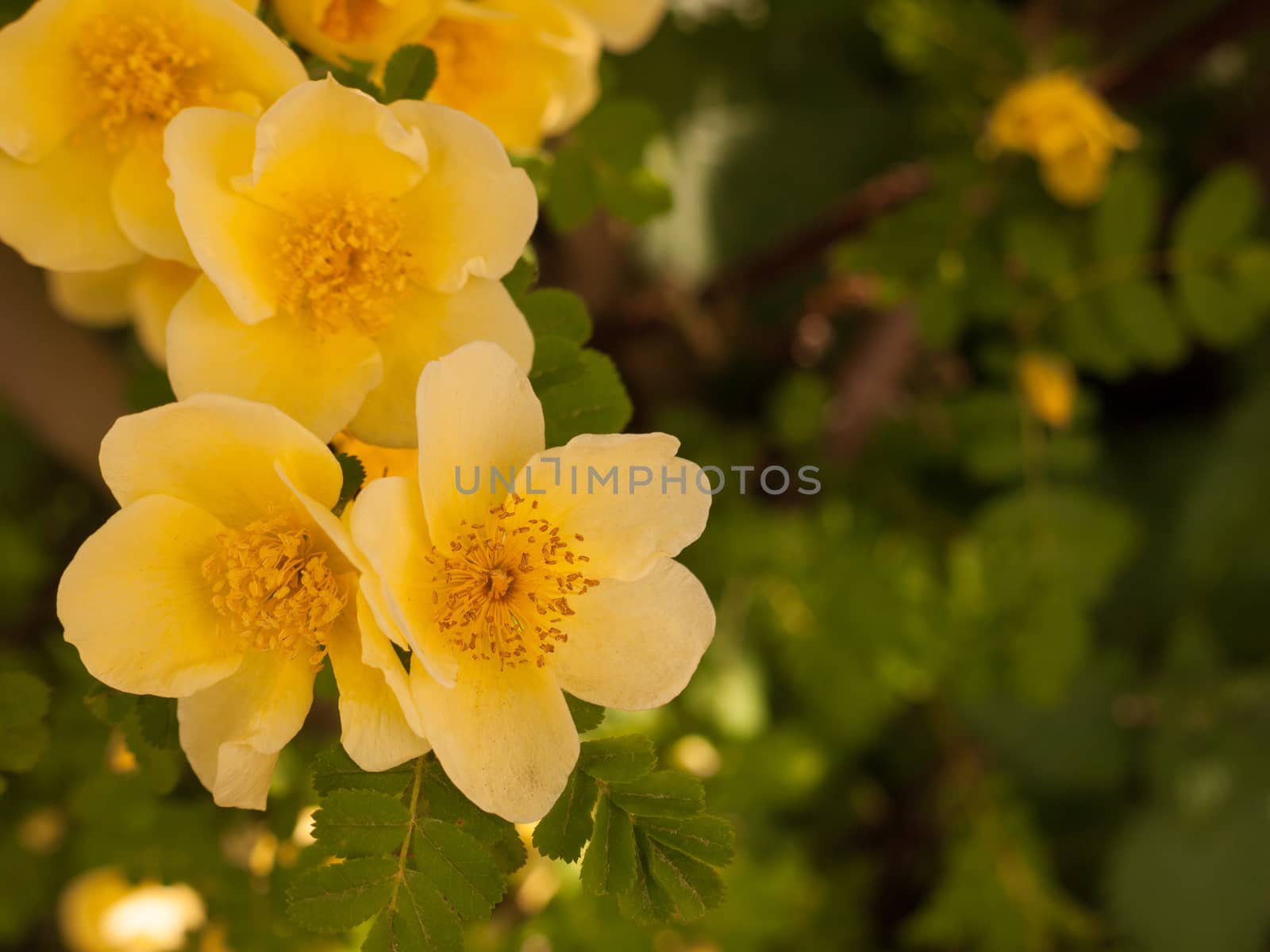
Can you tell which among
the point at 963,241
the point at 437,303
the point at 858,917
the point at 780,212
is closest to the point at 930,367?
the point at 780,212

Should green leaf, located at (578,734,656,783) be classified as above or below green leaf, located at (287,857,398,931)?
above

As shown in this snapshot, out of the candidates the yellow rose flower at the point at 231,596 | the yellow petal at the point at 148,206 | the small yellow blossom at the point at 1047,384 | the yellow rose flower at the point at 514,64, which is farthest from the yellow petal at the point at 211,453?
the small yellow blossom at the point at 1047,384

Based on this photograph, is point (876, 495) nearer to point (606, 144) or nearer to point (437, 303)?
point (606, 144)

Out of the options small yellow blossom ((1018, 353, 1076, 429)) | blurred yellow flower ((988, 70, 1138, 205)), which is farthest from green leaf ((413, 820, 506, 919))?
small yellow blossom ((1018, 353, 1076, 429))

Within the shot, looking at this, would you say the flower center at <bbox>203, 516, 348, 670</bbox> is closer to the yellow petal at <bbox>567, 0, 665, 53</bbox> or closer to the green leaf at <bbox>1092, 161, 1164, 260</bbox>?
the yellow petal at <bbox>567, 0, 665, 53</bbox>

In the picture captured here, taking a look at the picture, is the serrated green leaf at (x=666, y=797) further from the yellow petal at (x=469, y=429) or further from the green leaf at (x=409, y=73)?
the green leaf at (x=409, y=73)

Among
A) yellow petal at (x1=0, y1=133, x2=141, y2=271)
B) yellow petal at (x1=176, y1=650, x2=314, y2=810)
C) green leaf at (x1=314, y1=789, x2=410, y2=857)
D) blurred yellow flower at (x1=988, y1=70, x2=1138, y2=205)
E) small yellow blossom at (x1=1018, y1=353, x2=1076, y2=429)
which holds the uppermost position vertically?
yellow petal at (x1=0, y1=133, x2=141, y2=271)

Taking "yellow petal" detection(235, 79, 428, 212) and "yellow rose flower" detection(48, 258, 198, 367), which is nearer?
"yellow petal" detection(235, 79, 428, 212)
